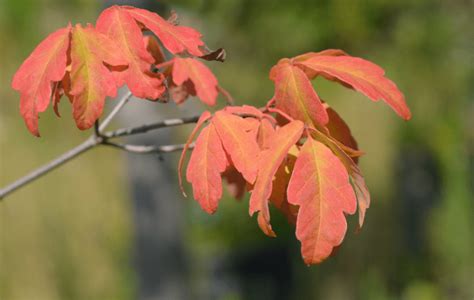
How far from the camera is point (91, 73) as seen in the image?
30.3 inches

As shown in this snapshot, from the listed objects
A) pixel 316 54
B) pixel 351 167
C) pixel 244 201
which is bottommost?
pixel 244 201

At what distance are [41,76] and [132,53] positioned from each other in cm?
9

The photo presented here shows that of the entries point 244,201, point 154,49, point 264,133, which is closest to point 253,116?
point 264,133

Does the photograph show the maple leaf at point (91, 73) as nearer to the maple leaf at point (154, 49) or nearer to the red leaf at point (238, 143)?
the red leaf at point (238, 143)

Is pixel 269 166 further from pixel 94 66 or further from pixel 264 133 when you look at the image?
pixel 94 66

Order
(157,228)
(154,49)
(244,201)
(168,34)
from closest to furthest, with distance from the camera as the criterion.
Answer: (168,34)
(154,49)
(157,228)
(244,201)

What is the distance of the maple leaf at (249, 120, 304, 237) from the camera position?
722mm

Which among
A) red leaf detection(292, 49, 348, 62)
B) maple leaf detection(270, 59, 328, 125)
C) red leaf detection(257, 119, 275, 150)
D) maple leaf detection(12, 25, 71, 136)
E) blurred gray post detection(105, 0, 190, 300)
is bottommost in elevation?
blurred gray post detection(105, 0, 190, 300)

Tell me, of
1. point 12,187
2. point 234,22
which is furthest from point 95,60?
point 234,22

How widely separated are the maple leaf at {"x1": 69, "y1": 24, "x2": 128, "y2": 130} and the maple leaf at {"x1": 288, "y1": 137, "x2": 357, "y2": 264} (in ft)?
0.65

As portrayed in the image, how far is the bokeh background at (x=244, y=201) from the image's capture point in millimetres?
2947

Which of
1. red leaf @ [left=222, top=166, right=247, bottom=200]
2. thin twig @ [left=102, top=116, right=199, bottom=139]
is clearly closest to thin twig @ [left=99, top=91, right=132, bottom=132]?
thin twig @ [left=102, top=116, right=199, bottom=139]

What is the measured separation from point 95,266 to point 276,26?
1.54m

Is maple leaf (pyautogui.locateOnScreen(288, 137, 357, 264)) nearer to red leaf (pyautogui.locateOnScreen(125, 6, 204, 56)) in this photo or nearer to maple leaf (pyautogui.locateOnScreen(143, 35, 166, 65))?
red leaf (pyautogui.locateOnScreen(125, 6, 204, 56))
